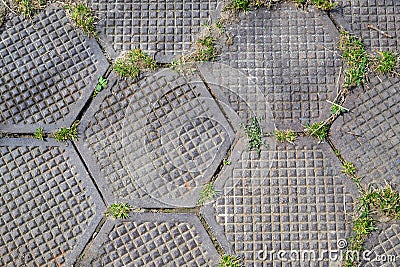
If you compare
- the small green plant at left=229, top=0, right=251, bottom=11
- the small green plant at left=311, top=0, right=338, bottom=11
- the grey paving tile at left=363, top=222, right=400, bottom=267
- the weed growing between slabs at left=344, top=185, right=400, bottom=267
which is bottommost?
the grey paving tile at left=363, top=222, right=400, bottom=267

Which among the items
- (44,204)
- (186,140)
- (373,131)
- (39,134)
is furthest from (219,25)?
(44,204)

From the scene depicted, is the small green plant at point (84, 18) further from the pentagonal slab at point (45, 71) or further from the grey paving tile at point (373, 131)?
the grey paving tile at point (373, 131)

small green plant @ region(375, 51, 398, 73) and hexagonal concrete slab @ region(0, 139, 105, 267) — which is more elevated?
hexagonal concrete slab @ region(0, 139, 105, 267)

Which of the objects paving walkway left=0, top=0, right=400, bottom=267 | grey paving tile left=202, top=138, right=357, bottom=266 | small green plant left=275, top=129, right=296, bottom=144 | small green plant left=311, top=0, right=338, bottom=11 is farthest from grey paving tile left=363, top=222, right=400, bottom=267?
small green plant left=311, top=0, right=338, bottom=11

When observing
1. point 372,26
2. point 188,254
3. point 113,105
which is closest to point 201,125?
point 113,105

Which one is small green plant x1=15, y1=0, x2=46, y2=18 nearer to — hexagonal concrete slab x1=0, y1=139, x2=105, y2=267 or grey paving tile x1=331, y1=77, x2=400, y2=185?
hexagonal concrete slab x1=0, y1=139, x2=105, y2=267

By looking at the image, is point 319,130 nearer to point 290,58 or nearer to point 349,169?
point 349,169
